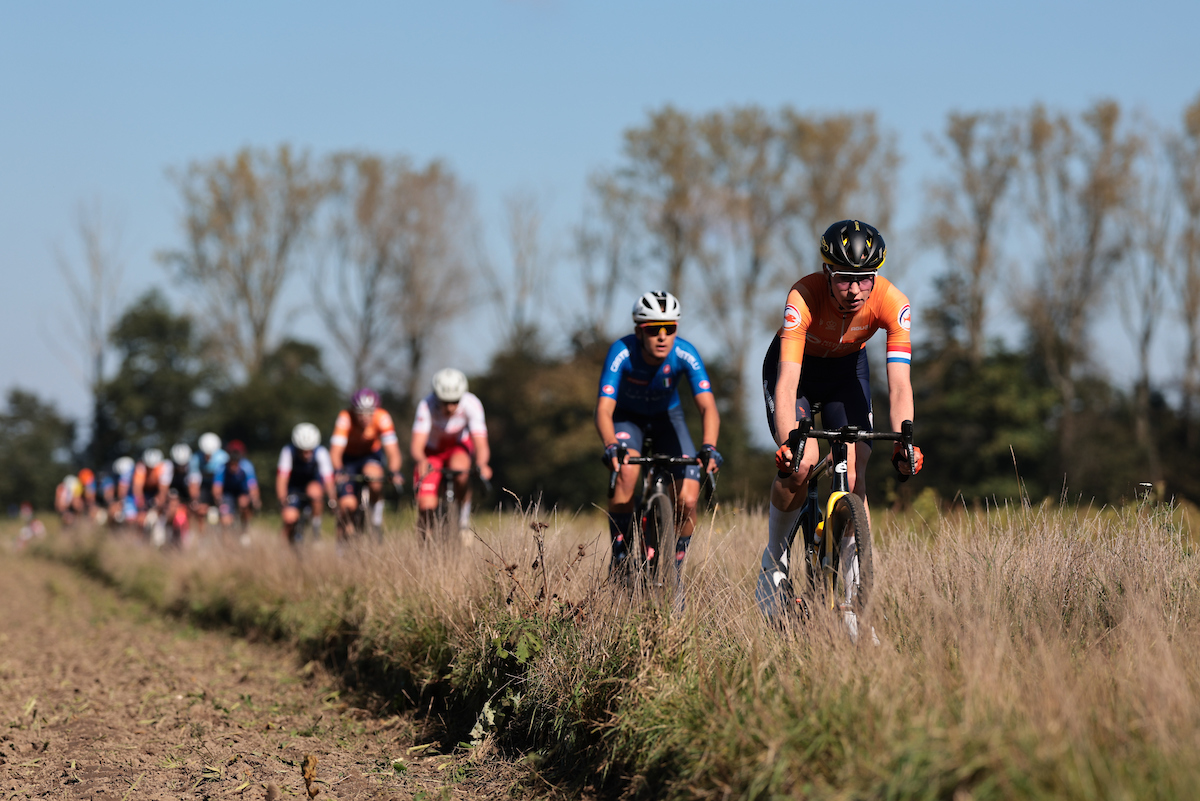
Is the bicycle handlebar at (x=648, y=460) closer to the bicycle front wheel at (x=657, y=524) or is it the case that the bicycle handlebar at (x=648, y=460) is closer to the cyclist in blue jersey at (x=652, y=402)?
the cyclist in blue jersey at (x=652, y=402)

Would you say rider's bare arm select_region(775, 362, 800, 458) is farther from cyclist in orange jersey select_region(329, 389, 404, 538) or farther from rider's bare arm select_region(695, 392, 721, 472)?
cyclist in orange jersey select_region(329, 389, 404, 538)

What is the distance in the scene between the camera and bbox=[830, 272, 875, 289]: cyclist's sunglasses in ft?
18.4

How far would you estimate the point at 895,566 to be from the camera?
5367 millimetres

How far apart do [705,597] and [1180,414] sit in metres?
36.8

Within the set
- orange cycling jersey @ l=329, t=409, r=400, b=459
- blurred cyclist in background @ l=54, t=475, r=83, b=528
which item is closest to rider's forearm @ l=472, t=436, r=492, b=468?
Result: orange cycling jersey @ l=329, t=409, r=400, b=459

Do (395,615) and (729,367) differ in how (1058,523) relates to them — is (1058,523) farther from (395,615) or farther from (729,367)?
(729,367)

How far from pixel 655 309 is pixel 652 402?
736mm

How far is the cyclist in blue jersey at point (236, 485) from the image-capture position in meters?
19.2

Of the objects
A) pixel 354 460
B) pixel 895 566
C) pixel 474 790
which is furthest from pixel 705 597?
pixel 354 460

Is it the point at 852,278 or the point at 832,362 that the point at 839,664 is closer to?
the point at 852,278

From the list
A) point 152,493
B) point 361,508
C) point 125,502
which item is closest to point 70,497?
point 125,502

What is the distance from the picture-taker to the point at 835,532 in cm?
546

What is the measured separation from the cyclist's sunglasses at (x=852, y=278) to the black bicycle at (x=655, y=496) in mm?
1477

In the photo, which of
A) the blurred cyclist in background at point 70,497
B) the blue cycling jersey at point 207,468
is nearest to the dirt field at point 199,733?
the blue cycling jersey at point 207,468
